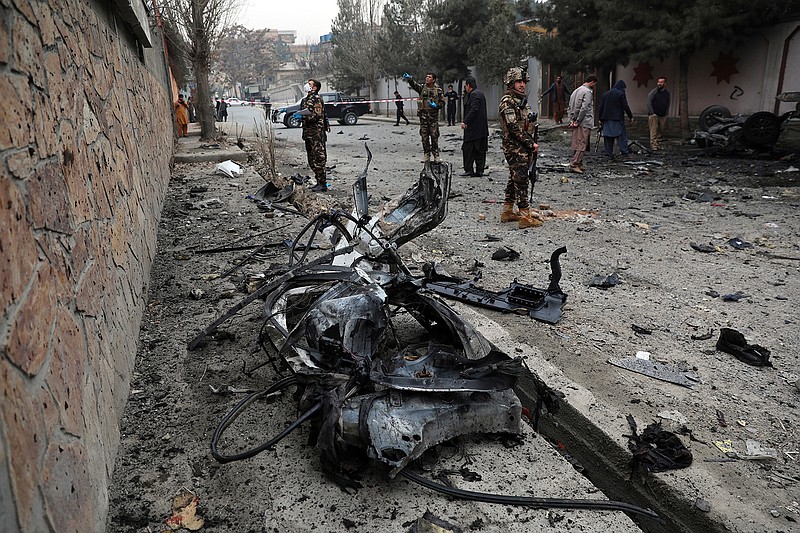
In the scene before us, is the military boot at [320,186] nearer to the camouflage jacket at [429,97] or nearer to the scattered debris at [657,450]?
the camouflage jacket at [429,97]

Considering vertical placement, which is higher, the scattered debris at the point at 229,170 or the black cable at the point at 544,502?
the scattered debris at the point at 229,170

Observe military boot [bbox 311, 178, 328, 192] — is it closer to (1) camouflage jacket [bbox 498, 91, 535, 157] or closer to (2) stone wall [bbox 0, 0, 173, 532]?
(1) camouflage jacket [bbox 498, 91, 535, 157]

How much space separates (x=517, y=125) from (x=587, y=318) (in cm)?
350

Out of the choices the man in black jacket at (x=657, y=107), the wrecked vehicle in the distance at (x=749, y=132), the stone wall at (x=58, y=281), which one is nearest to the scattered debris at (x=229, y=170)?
the stone wall at (x=58, y=281)

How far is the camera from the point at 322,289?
332 cm

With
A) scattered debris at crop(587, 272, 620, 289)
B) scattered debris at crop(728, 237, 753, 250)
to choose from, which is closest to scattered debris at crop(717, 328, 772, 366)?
scattered debris at crop(587, 272, 620, 289)

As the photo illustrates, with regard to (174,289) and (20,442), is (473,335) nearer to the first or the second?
(20,442)

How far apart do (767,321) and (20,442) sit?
4.37 metres

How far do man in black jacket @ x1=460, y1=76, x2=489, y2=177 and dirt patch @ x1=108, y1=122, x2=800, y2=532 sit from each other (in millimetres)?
1540

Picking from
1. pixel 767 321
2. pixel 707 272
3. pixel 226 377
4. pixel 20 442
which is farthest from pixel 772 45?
pixel 20 442

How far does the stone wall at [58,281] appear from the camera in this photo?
1.37m

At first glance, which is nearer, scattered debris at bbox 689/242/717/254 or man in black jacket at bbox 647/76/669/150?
scattered debris at bbox 689/242/717/254

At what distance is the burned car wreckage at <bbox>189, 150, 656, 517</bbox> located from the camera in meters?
2.14

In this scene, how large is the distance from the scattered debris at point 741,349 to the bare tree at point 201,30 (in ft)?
48.9
